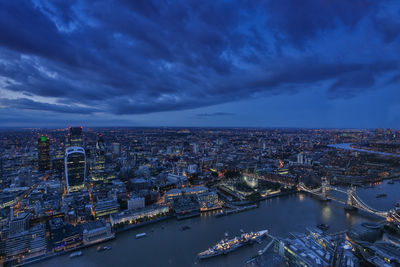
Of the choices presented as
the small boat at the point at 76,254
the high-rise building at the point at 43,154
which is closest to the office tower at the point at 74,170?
the high-rise building at the point at 43,154

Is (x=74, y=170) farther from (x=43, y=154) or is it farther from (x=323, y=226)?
(x=323, y=226)

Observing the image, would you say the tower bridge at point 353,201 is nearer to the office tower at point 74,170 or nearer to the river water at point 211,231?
the river water at point 211,231

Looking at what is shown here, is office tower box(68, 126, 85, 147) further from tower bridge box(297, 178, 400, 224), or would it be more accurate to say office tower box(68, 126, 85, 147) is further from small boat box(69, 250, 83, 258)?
tower bridge box(297, 178, 400, 224)

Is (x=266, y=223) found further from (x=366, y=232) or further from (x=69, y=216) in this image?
(x=69, y=216)

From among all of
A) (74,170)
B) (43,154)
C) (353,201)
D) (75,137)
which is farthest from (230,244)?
(75,137)

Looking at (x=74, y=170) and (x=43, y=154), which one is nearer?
(x=74, y=170)

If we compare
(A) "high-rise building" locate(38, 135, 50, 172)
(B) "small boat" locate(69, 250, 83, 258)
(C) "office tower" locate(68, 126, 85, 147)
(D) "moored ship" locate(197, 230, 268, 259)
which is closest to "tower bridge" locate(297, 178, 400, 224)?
(D) "moored ship" locate(197, 230, 268, 259)

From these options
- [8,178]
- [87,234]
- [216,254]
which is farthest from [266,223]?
[8,178]
